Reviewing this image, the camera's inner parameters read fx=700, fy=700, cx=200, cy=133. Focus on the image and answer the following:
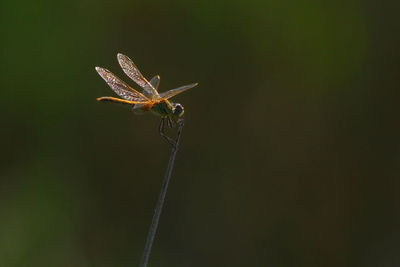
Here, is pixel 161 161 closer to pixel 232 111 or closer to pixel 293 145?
pixel 232 111

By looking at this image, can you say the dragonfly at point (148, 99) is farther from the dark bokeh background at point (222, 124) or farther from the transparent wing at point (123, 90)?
the dark bokeh background at point (222, 124)

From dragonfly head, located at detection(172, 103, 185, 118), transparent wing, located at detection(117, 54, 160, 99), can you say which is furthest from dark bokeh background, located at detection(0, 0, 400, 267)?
dragonfly head, located at detection(172, 103, 185, 118)

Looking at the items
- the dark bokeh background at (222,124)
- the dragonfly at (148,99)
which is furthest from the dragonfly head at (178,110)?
the dark bokeh background at (222,124)

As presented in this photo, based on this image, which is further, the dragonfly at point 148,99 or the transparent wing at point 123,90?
the transparent wing at point 123,90

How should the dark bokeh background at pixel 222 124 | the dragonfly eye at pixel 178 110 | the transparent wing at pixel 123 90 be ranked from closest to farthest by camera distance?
the dragonfly eye at pixel 178 110 → the transparent wing at pixel 123 90 → the dark bokeh background at pixel 222 124

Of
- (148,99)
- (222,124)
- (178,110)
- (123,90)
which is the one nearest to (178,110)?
(178,110)

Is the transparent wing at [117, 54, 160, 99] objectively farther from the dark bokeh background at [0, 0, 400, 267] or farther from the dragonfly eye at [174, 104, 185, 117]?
the dark bokeh background at [0, 0, 400, 267]

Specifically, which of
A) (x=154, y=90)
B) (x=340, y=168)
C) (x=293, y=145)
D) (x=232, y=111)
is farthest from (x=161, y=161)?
(x=154, y=90)

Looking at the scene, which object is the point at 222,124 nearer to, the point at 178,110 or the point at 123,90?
the point at 123,90

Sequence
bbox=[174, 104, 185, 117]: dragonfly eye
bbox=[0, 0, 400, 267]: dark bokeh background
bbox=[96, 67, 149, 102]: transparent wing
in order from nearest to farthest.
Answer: bbox=[174, 104, 185, 117]: dragonfly eye
bbox=[96, 67, 149, 102]: transparent wing
bbox=[0, 0, 400, 267]: dark bokeh background
